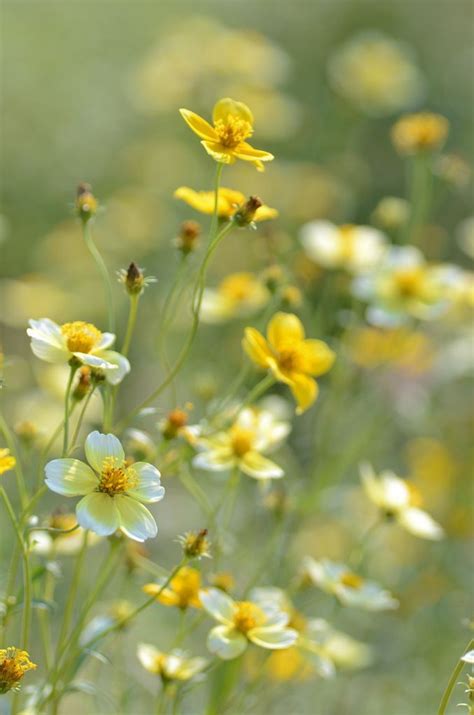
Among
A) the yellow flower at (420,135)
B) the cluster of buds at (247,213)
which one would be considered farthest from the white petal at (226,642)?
the yellow flower at (420,135)

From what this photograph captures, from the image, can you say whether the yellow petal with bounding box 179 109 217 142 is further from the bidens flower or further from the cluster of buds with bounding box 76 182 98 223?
the bidens flower

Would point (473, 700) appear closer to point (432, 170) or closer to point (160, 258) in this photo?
point (432, 170)

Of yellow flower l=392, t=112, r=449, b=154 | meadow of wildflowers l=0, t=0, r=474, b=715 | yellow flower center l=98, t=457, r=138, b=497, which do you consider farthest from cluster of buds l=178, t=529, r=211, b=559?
yellow flower l=392, t=112, r=449, b=154

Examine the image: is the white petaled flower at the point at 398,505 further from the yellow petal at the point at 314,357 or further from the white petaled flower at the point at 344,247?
the white petaled flower at the point at 344,247

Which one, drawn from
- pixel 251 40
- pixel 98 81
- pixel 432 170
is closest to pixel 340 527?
pixel 432 170

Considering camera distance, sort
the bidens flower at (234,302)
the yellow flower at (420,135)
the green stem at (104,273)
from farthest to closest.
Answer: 1. the yellow flower at (420,135)
2. the bidens flower at (234,302)
3. the green stem at (104,273)

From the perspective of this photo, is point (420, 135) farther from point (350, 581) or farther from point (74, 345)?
point (74, 345)
